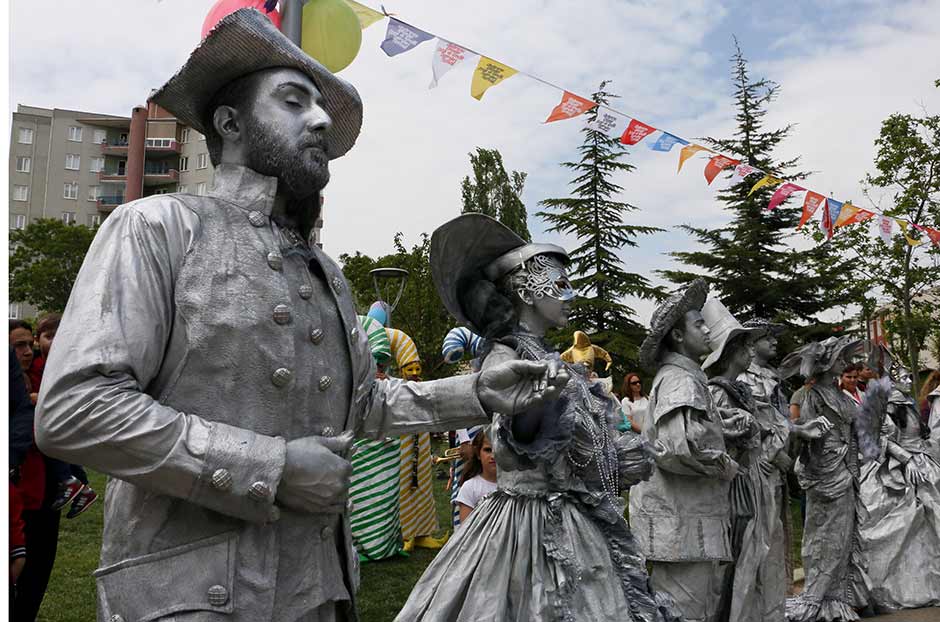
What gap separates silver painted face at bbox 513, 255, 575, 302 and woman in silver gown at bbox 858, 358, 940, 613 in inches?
204

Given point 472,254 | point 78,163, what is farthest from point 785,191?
point 78,163

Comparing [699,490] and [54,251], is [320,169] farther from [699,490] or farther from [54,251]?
[54,251]

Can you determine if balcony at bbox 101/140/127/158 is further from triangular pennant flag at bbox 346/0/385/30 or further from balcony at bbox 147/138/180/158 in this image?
triangular pennant flag at bbox 346/0/385/30

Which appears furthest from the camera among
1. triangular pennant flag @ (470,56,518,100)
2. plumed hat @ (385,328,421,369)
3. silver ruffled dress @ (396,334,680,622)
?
plumed hat @ (385,328,421,369)

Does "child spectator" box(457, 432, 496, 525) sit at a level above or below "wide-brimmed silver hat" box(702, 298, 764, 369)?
below

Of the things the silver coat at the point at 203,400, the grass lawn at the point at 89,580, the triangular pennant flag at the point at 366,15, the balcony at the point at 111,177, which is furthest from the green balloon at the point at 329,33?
the balcony at the point at 111,177

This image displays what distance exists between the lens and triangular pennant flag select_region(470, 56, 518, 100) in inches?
297

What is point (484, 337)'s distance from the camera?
472 cm

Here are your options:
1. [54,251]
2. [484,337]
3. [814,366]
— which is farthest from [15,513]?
[54,251]

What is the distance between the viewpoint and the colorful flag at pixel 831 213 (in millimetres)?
10797

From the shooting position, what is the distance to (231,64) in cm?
208

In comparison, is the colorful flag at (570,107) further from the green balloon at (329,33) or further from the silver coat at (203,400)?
the silver coat at (203,400)

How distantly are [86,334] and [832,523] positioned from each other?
7787 mm

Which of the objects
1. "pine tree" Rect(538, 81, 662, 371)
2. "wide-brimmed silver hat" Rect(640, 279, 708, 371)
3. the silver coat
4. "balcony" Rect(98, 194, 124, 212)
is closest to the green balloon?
the silver coat
